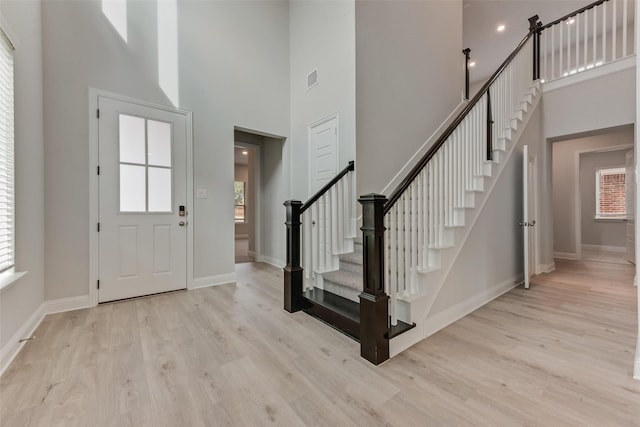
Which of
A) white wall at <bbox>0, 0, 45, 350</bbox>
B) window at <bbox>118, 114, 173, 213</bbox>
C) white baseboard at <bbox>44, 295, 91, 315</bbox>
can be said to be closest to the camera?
white wall at <bbox>0, 0, 45, 350</bbox>

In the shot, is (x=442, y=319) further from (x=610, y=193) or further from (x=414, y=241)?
(x=610, y=193)

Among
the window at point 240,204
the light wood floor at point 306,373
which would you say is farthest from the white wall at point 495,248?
the window at point 240,204

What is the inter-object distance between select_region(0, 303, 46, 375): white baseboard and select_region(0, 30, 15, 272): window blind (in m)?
0.51

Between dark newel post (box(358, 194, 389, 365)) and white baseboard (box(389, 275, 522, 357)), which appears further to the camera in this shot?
white baseboard (box(389, 275, 522, 357))

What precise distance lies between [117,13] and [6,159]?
6.90 ft

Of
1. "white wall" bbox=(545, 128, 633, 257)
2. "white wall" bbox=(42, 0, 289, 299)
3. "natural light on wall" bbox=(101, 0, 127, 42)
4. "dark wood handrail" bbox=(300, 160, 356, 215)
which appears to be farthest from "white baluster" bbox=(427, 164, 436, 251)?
"white wall" bbox=(545, 128, 633, 257)

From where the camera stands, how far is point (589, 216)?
21.2ft

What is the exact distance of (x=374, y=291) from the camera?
71.0 inches

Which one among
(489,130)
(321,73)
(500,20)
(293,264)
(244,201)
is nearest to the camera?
(293,264)

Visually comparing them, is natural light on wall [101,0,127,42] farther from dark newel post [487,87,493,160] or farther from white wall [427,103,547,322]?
white wall [427,103,547,322]

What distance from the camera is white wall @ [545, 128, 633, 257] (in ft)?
17.7

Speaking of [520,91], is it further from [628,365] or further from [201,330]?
[201,330]

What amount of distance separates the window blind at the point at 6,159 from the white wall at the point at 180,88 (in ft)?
2.08

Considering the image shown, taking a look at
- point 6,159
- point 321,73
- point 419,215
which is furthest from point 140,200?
point 419,215
